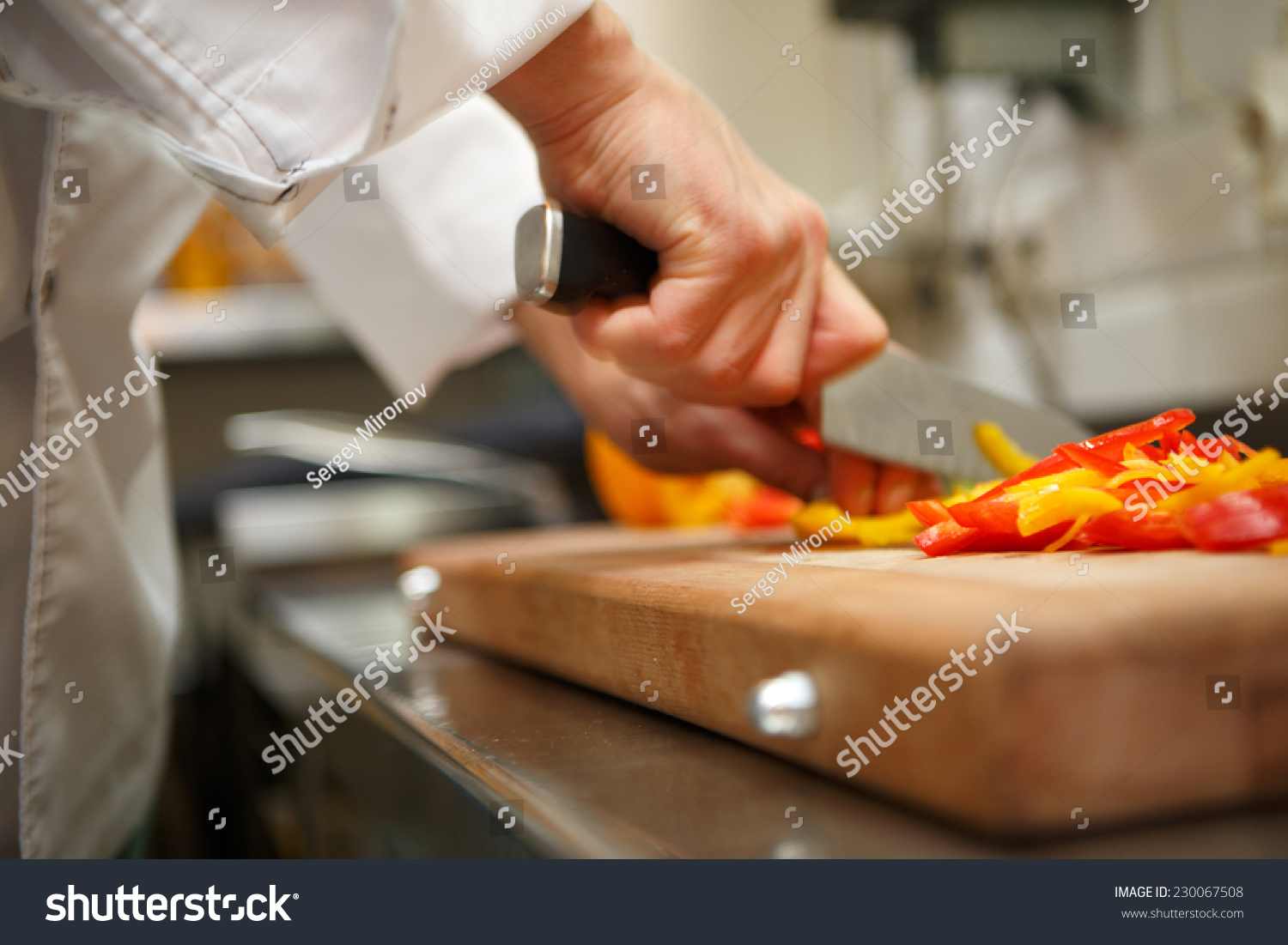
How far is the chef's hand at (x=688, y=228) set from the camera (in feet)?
1.86

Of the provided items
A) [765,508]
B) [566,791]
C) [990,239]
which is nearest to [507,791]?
[566,791]

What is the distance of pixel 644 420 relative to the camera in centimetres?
87

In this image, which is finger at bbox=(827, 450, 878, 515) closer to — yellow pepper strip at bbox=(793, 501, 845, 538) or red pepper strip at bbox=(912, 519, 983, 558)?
yellow pepper strip at bbox=(793, 501, 845, 538)

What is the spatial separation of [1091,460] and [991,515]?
0.22 feet

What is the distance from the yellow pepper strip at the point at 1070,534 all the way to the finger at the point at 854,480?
249 millimetres

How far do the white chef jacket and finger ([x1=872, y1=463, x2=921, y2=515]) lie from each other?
1.32 ft

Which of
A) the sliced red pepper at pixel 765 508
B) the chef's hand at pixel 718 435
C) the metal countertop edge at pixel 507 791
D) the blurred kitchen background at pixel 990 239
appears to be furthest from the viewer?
the blurred kitchen background at pixel 990 239

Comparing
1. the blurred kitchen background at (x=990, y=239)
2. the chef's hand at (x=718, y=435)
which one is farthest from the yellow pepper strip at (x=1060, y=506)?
the blurred kitchen background at (x=990, y=239)

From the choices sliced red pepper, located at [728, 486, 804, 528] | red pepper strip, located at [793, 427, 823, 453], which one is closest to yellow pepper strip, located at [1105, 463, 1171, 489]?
red pepper strip, located at [793, 427, 823, 453]

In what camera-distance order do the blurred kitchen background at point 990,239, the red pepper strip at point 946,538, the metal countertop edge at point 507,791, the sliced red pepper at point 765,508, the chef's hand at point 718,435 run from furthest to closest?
1. the blurred kitchen background at point 990,239
2. the sliced red pepper at point 765,508
3. the chef's hand at point 718,435
4. the red pepper strip at point 946,538
5. the metal countertop edge at point 507,791

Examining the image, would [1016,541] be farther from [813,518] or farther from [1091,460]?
[813,518]

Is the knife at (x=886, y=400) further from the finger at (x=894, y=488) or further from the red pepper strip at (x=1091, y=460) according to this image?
the red pepper strip at (x=1091, y=460)

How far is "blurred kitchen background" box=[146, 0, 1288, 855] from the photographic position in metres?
1.17

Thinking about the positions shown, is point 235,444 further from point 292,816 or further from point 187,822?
point 292,816
